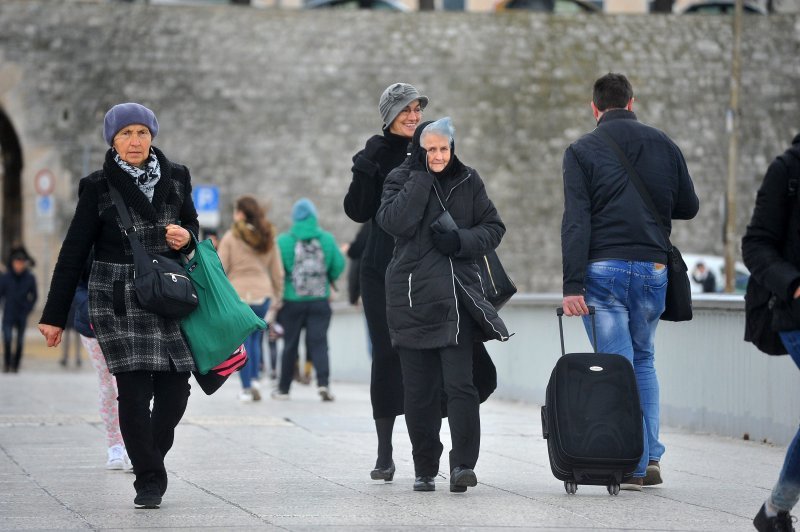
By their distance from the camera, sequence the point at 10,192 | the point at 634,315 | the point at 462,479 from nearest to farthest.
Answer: the point at 462,479
the point at 634,315
the point at 10,192

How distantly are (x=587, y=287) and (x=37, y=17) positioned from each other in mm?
33349

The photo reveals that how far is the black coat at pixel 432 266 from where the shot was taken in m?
7.79

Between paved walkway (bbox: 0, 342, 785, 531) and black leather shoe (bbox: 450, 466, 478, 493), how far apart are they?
0.21ft

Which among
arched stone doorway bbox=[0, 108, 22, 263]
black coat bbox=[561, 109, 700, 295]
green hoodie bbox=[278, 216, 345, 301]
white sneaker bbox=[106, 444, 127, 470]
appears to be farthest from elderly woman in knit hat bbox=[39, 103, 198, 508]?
arched stone doorway bbox=[0, 108, 22, 263]

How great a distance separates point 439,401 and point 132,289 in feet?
5.04

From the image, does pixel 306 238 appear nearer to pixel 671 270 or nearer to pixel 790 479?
pixel 671 270

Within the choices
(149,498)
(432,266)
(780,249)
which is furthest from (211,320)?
(780,249)

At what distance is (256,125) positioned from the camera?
132 ft

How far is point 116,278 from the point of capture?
7398 mm

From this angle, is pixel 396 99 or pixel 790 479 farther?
pixel 396 99

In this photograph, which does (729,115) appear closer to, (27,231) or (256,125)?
(256,125)

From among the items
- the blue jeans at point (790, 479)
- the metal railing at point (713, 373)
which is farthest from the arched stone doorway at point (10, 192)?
the blue jeans at point (790, 479)

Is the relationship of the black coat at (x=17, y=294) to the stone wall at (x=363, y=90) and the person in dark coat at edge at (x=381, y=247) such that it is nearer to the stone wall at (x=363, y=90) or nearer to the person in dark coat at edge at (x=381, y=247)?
the person in dark coat at edge at (x=381, y=247)

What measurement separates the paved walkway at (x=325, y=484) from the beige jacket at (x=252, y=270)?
2.24m
